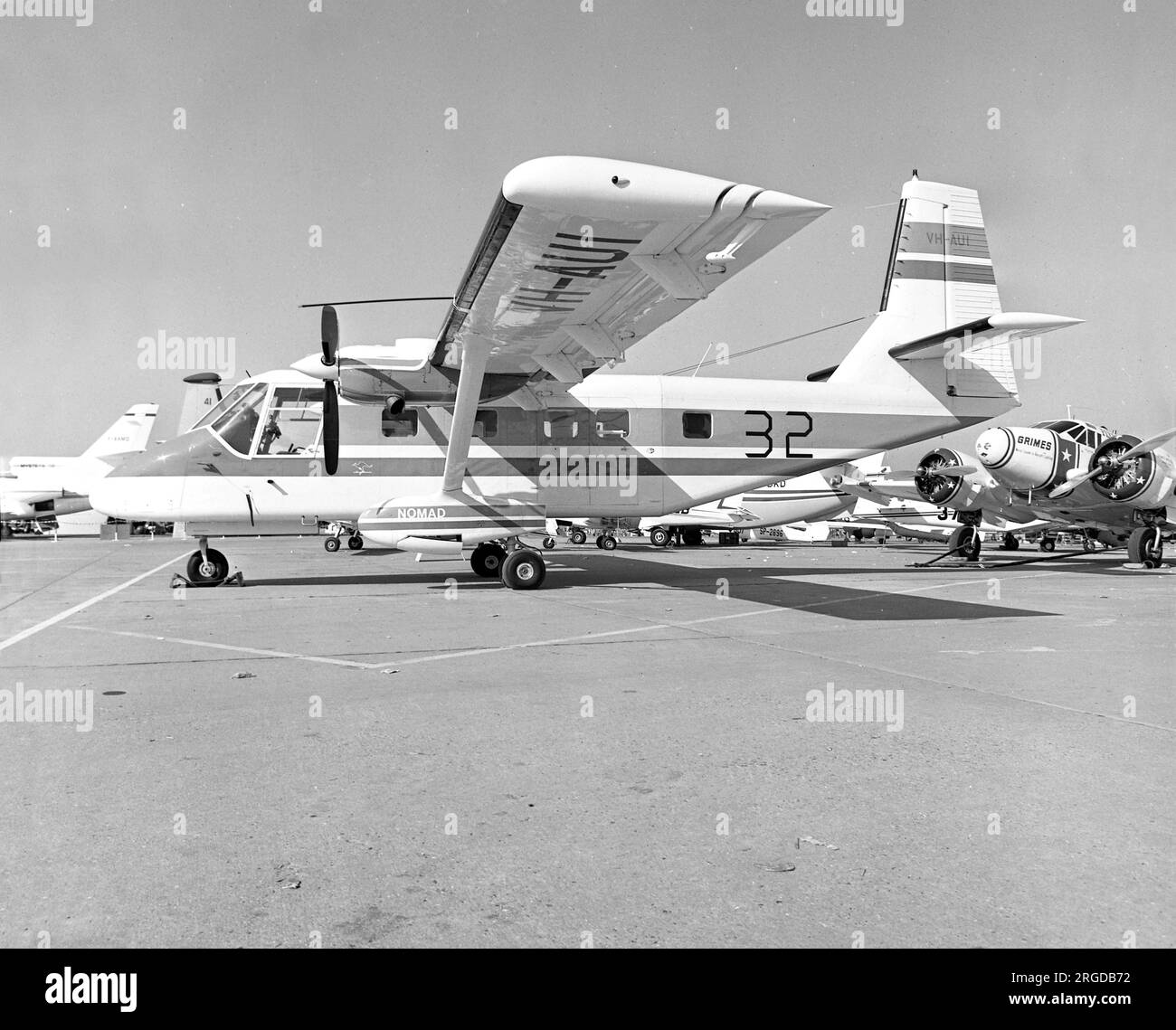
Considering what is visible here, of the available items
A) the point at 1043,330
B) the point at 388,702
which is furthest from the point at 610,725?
the point at 1043,330

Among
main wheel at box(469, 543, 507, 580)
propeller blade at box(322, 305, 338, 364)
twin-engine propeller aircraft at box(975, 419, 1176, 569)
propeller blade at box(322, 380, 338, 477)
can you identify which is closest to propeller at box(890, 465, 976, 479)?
twin-engine propeller aircraft at box(975, 419, 1176, 569)

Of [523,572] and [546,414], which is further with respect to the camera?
[546,414]

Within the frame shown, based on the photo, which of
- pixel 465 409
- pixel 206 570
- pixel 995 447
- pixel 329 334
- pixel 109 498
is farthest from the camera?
pixel 995 447

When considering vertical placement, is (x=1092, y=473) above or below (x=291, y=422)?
below

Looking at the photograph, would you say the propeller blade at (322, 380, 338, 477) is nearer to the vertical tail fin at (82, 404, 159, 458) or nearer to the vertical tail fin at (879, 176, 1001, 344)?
the vertical tail fin at (879, 176, 1001, 344)

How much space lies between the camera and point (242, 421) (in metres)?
14.0

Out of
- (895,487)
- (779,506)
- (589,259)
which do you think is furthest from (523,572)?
(779,506)

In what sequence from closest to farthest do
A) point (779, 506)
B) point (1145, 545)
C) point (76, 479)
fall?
point (1145, 545) < point (779, 506) < point (76, 479)

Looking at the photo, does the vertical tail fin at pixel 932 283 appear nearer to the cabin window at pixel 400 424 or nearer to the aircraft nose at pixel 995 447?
the aircraft nose at pixel 995 447

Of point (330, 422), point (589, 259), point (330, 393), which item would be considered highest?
point (589, 259)

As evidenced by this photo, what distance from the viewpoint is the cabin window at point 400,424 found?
568 inches

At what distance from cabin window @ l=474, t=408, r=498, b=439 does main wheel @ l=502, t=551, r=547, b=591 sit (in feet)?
7.27

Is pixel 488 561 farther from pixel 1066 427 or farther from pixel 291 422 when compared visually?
pixel 1066 427

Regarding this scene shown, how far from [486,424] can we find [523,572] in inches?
107
